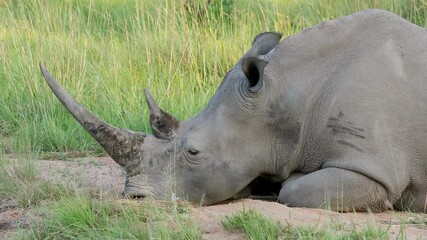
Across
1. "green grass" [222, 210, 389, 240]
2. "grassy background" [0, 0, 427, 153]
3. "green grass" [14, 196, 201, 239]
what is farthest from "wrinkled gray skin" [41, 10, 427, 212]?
"grassy background" [0, 0, 427, 153]

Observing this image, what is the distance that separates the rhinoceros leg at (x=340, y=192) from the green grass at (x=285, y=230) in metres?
0.81

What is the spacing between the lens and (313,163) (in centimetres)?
634

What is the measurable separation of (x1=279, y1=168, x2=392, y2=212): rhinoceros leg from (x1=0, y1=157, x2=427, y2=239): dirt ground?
8 cm

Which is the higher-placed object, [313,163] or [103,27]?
[313,163]

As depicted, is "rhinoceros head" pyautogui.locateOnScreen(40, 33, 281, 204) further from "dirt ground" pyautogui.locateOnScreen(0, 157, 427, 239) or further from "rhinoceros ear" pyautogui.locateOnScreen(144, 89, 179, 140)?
"dirt ground" pyautogui.locateOnScreen(0, 157, 427, 239)

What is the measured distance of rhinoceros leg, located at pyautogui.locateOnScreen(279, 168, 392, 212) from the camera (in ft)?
19.8

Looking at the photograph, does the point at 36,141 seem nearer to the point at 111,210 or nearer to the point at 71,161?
the point at 71,161

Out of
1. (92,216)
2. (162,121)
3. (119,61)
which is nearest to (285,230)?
(92,216)

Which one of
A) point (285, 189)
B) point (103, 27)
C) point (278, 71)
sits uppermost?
point (278, 71)

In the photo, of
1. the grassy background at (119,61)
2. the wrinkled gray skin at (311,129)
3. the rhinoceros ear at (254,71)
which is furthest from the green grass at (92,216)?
the grassy background at (119,61)

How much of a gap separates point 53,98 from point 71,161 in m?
1.37

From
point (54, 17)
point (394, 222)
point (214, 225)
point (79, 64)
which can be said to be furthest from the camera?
A: point (54, 17)

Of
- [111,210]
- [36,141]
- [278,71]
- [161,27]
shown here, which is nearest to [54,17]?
[161,27]

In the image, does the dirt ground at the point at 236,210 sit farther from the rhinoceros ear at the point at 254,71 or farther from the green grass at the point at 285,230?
the rhinoceros ear at the point at 254,71
